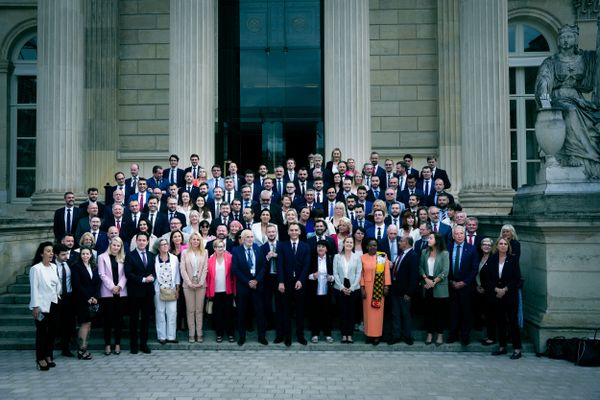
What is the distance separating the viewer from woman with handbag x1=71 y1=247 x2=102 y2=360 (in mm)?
9618

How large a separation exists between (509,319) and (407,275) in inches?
69.6

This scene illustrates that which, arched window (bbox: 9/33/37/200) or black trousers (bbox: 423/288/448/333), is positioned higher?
A: arched window (bbox: 9/33/37/200)

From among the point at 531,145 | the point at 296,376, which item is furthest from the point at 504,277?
the point at 531,145

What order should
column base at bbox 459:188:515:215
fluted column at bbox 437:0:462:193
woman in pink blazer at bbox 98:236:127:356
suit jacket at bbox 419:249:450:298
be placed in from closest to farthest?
woman in pink blazer at bbox 98:236:127:356
suit jacket at bbox 419:249:450:298
column base at bbox 459:188:515:215
fluted column at bbox 437:0:462:193

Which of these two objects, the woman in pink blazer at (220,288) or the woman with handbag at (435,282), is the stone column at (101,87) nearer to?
the woman in pink blazer at (220,288)

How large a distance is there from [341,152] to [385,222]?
164 inches

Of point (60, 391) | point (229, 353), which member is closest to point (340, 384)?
point (229, 353)

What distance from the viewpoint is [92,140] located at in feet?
56.1

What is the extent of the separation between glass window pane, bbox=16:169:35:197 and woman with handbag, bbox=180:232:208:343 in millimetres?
10919

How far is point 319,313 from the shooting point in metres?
10.5

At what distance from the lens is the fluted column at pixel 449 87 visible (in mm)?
16734

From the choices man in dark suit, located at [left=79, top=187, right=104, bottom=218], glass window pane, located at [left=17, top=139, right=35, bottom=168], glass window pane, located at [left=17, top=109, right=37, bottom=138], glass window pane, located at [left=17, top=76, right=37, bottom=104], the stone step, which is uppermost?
glass window pane, located at [left=17, top=76, right=37, bottom=104]

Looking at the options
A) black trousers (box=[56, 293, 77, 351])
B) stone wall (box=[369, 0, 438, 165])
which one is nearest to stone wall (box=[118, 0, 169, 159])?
stone wall (box=[369, 0, 438, 165])

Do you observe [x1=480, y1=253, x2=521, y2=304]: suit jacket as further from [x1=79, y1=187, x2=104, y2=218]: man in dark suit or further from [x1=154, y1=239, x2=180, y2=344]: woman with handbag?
[x1=79, y1=187, x2=104, y2=218]: man in dark suit
